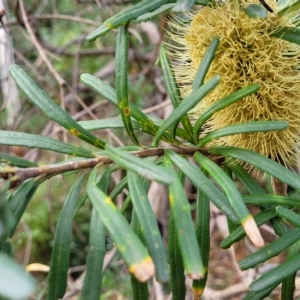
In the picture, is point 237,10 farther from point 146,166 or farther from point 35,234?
point 35,234

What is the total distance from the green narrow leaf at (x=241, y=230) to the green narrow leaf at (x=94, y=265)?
0.18 m

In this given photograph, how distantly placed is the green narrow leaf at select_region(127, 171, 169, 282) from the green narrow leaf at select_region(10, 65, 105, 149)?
0.30 ft

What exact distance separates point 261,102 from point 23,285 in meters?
0.38

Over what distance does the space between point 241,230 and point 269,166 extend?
0.08 meters

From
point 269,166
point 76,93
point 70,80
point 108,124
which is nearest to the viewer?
point 269,166

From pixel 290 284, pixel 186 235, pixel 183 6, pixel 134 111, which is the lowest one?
pixel 290 284

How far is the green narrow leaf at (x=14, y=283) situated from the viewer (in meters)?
0.23

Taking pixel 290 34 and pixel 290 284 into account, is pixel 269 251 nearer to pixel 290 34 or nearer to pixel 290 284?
pixel 290 284

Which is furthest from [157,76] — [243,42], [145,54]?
[243,42]

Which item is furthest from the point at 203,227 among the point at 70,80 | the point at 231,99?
the point at 70,80

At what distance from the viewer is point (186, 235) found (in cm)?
36

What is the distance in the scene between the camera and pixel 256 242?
38cm

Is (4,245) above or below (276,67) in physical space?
below

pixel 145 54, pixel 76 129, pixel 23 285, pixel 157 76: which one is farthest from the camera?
pixel 145 54
